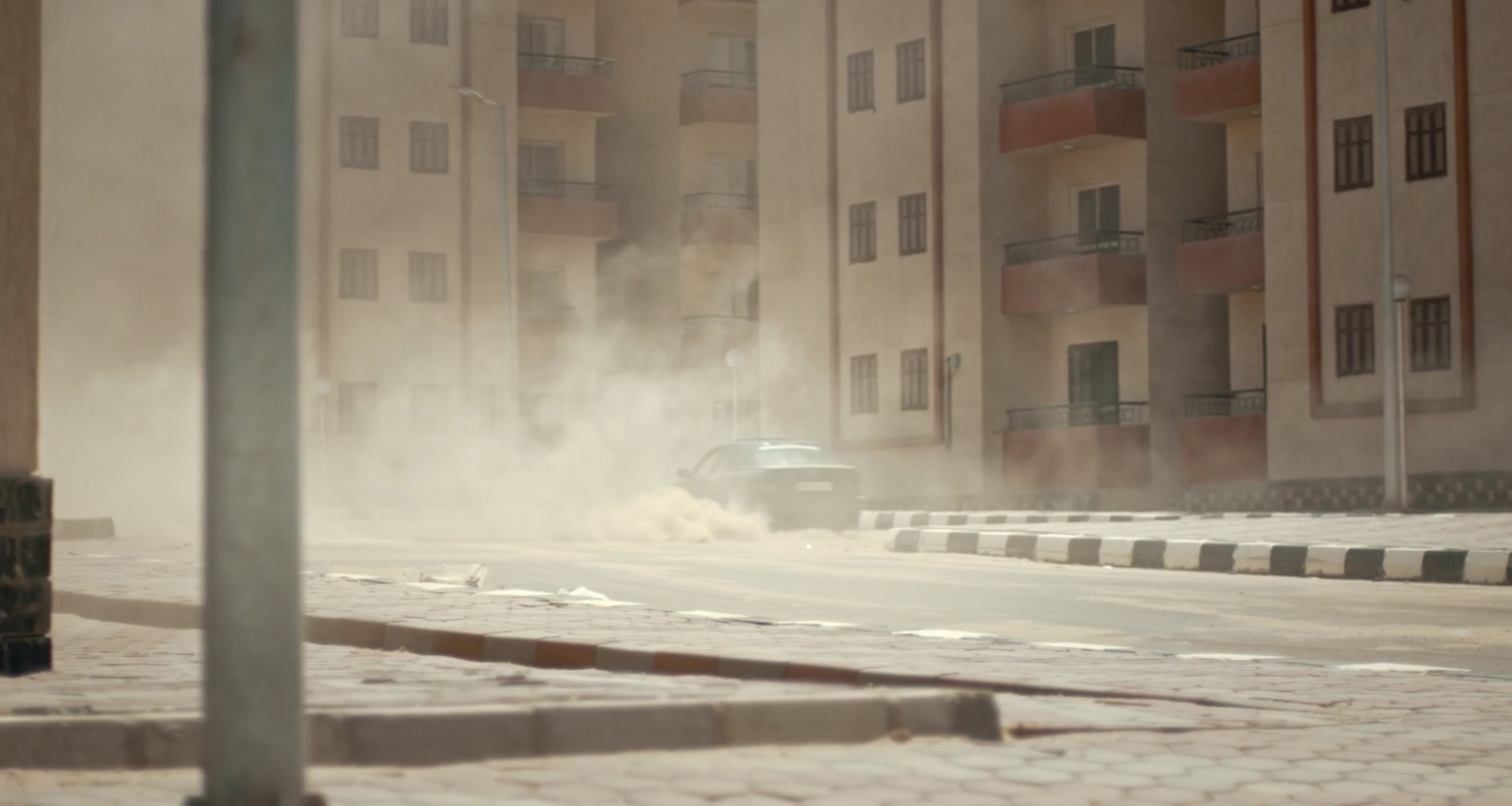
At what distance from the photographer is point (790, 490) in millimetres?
29781

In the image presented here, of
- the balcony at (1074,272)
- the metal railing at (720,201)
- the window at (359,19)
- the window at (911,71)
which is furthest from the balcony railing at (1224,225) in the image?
the window at (359,19)

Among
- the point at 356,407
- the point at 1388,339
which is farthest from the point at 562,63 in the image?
the point at 1388,339

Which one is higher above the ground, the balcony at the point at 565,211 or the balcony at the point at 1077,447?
the balcony at the point at 565,211

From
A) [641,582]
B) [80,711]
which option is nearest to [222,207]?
[80,711]

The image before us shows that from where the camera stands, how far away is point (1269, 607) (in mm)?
13211

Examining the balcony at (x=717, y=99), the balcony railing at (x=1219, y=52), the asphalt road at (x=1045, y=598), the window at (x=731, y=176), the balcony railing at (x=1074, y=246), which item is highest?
the balcony at (x=717, y=99)

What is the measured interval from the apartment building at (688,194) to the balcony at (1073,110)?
1589 cm

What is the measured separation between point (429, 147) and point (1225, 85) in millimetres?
21936

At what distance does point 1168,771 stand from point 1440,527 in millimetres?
15564

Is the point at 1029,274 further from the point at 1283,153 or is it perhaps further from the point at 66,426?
the point at 66,426

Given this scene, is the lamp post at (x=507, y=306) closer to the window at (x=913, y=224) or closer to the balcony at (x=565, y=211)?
the balcony at (x=565, y=211)

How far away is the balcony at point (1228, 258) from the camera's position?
35.7 meters

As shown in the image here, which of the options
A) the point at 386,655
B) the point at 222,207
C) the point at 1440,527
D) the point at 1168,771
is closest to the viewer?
the point at 222,207

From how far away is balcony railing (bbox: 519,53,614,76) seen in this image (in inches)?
2132
